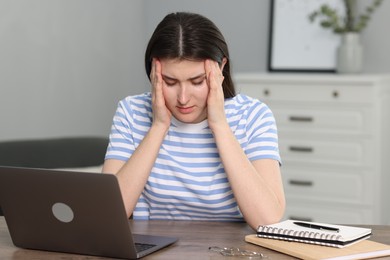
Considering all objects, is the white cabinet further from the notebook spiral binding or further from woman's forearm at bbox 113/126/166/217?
the notebook spiral binding

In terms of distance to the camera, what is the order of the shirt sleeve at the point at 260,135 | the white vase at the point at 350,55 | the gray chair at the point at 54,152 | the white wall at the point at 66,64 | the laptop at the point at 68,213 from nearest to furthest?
the laptop at the point at 68,213
the shirt sleeve at the point at 260,135
the gray chair at the point at 54,152
the white wall at the point at 66,64
the white vase at the point at 350,55

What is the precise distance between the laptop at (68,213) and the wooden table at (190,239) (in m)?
0.03

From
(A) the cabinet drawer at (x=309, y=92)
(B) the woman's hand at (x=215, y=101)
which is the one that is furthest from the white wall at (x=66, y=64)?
(B) the woman's hand at (x=215, y=101)

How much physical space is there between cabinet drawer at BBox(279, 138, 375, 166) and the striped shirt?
227cm

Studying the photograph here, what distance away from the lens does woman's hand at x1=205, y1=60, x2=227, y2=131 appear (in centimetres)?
232

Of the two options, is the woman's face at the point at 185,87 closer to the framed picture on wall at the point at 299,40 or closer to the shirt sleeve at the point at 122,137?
the shirt sleeve at the point at 122,137

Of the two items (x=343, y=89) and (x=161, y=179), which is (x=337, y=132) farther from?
(x=161, y=179)

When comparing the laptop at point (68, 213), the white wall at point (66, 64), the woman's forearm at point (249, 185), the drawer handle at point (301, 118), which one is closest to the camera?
the laptop at point (68, 213)

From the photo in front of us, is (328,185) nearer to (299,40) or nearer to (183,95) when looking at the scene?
(299,40)

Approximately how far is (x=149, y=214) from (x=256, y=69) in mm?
3080

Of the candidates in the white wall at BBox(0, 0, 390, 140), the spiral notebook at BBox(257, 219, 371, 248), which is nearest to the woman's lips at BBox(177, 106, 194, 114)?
the spiral notebook at BBox(257, 219, 371, 248)

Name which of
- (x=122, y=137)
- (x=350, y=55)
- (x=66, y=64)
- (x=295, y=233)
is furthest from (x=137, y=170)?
(x=350, y=55)

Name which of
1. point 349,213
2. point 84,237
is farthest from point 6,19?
point 84,237

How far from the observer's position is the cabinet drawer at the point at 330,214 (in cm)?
463
